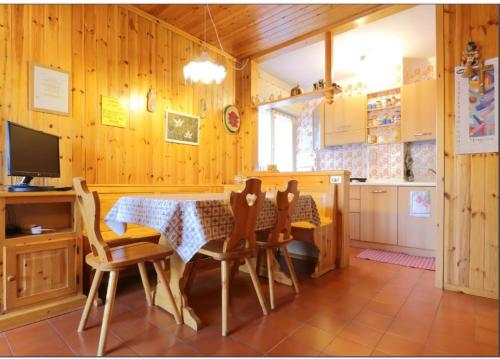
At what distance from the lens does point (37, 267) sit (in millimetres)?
1769

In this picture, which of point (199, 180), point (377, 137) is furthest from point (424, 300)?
point (377, 137)

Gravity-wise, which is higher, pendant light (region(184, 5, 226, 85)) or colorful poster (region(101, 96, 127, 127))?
pendant light (region(184, 5, 226, 85))

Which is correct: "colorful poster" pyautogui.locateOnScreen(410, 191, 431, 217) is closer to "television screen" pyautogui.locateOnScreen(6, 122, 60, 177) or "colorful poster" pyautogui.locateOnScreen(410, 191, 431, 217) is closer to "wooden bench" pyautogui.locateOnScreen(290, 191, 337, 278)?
"wooden bench" pyautogui.locateOnScreen(290, 191, 337, 278)

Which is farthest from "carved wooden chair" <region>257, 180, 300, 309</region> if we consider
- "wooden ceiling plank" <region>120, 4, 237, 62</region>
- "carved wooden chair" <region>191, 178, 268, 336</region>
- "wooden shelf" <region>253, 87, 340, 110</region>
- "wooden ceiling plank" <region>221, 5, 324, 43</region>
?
"wooden ceiling plank" <region>120, 4, 237, 62</region>

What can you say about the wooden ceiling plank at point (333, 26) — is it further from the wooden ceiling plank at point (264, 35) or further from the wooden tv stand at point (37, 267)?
the wooden tv stand at point (37, 267)

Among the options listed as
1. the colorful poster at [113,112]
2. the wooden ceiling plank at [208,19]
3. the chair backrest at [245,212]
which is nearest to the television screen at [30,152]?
the colorful poster at [113,112]

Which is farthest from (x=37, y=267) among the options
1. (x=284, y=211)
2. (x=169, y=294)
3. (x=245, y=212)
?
(x=284, y=211)

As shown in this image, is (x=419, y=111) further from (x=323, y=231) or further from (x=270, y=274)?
(x=270, y=274)

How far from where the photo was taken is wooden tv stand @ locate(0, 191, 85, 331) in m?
1.65

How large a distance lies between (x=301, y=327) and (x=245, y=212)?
0.76 metres

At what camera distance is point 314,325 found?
1646 millimetres

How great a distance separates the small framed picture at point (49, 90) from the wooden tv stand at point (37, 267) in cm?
82

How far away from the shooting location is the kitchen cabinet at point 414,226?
3.23m

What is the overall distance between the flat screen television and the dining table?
589 mm
